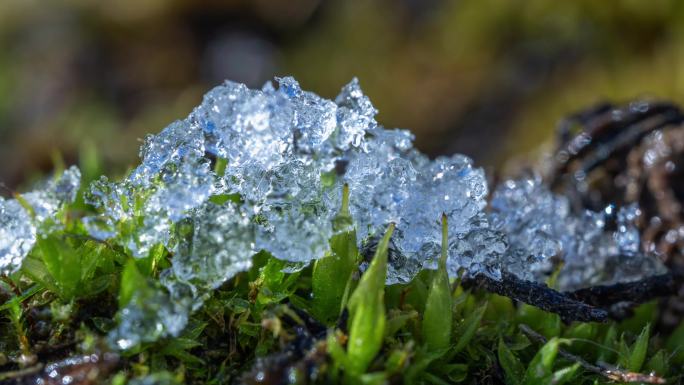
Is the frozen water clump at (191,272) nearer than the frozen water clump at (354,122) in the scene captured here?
Yes

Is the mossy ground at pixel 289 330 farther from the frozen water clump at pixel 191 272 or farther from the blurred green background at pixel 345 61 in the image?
the blurred green background at pixel 345 61

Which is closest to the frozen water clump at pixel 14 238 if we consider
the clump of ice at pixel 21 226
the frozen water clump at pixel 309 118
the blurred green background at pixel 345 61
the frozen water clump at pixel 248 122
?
the clump of ice at pixel 21 226

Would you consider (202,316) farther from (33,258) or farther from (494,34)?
(494,34)

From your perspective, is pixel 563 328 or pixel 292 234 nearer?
pixel 292 234

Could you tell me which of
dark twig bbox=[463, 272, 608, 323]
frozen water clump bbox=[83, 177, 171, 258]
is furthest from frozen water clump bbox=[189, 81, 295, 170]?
dark twig bbox=[463, 272, 608, 323]

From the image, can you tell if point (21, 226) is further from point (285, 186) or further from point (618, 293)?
point (618, 293)

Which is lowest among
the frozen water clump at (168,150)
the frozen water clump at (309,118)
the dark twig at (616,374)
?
the dark twig at (616,374)

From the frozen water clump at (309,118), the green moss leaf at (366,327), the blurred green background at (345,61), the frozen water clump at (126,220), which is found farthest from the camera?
the blurred green background at (345,61)

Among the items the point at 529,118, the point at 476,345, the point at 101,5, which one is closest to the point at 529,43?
the point at 529,118
